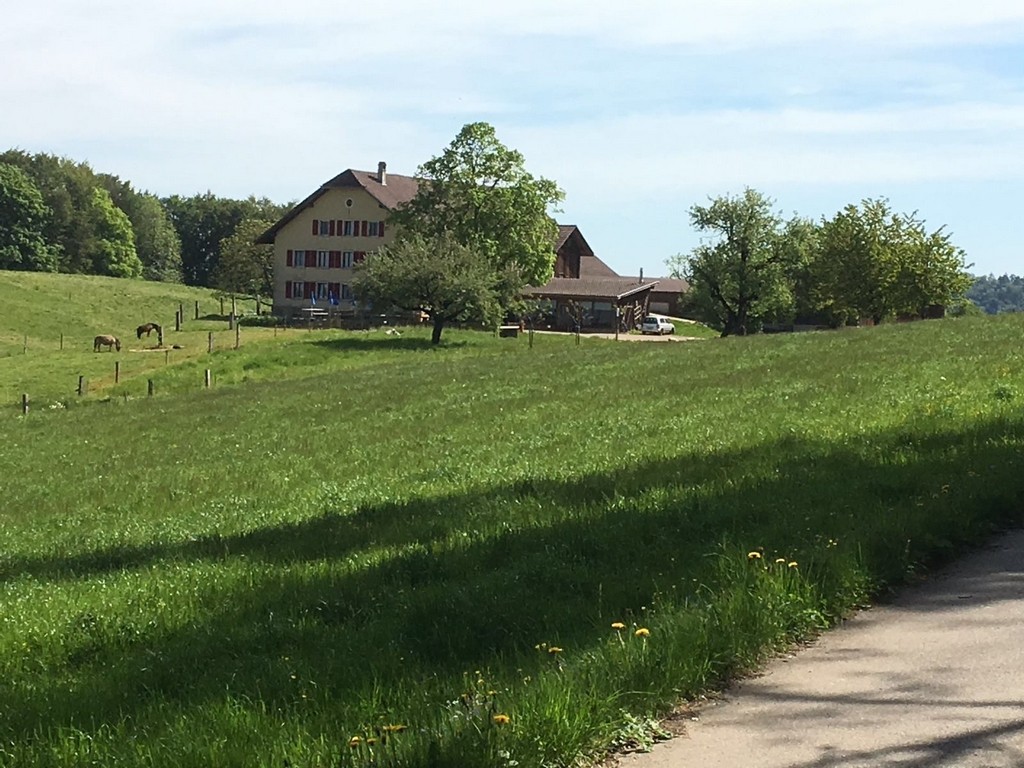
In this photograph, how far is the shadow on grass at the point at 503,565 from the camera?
679 centimetres

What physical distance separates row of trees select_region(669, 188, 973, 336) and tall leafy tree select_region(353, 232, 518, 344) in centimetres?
2361

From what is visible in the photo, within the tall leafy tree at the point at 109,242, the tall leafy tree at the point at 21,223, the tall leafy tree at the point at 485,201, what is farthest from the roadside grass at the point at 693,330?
the tall leafy tree at the point at 21,223

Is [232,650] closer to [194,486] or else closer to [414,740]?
[414,740]

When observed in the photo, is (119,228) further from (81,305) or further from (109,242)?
(81,305)

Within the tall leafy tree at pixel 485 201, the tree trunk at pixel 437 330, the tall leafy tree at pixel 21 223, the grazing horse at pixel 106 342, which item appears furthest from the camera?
the tall leafy tree at pixel 21 223

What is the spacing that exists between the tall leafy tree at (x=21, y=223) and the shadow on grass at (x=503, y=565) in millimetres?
125534

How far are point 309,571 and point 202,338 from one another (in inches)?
2398

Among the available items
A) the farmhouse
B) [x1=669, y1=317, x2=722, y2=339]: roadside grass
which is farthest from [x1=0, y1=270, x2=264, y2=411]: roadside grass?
[x1=669, y1=317, x2=722, y2=339]: roadside grass

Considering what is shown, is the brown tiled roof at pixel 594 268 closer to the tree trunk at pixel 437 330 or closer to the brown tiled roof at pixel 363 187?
the brown tiled roof at pixel 363 187

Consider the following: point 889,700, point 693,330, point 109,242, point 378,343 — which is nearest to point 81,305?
point 378,343

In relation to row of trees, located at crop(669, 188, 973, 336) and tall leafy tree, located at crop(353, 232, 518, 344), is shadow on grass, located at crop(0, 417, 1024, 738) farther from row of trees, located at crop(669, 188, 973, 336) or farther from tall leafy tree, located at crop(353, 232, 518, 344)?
row of trees, located at crop(669, 188, 973, 336)

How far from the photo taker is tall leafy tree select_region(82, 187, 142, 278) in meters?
139

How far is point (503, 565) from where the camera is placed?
9.05m

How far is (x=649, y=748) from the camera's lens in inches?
204
